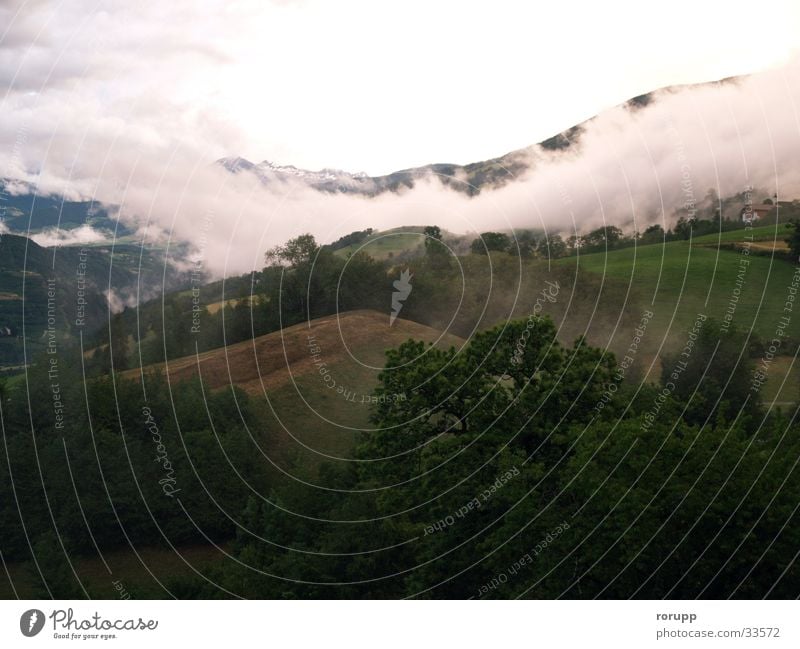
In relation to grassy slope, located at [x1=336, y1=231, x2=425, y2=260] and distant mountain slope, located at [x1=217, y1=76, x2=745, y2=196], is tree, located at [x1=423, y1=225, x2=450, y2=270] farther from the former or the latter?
distant mountain slope, located at [x1=217, y1=76, x2=745, y2=196]

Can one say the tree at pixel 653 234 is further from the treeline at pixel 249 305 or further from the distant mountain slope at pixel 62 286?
the distant mountain slope at pixel 62 286

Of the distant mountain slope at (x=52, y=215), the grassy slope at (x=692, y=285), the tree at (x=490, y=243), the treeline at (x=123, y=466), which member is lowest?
the treeline at (x=123, y=466)

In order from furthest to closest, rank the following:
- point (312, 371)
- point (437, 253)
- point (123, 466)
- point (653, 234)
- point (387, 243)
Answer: point (653, 234) → point (312, 371) → point (437, 253) → point (387, 243) → point (123, 466)

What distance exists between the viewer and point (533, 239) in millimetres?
51188

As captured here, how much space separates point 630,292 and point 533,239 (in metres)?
8.10

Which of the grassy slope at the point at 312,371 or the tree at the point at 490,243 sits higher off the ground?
the tree at the point at 490,243

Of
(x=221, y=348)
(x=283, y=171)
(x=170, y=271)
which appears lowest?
(x=221, y=348)

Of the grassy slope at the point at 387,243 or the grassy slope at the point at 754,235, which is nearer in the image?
the grassy slope at the point at 387,243

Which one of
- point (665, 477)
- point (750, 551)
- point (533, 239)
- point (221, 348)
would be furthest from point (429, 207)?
point (750, 551)

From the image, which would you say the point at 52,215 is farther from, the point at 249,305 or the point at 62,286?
the point at 249,305

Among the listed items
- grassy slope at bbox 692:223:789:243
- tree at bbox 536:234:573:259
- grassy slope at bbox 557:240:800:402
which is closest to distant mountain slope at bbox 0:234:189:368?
tree at bbox 536:234:573:259

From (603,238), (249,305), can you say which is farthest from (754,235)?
(249,305)

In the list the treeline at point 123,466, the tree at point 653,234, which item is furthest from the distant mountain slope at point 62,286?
the tree at point 653,234
